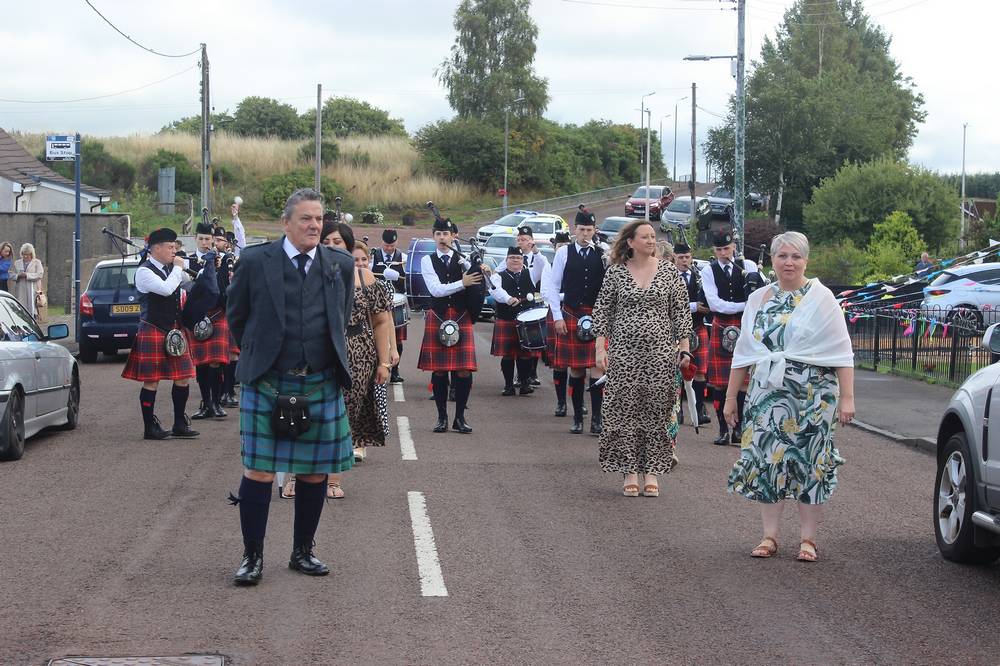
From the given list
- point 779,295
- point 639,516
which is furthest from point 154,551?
point 779,295

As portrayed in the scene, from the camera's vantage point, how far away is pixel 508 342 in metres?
15.9

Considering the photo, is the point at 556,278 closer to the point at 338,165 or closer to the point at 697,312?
the point at 697,312

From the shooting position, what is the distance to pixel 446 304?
1275cm

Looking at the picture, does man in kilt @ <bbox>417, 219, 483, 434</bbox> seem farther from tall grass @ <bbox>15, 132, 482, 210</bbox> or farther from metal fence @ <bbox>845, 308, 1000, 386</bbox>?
tall grass @ <bbox>15, 132, 482, 210</bbox>

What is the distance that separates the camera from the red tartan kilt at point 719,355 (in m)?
12.2

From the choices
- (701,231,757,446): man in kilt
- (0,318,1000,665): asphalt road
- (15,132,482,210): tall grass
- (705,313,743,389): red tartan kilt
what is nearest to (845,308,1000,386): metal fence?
(705,313,743,389): red tartan kilt

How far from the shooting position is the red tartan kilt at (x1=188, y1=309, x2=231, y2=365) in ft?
44.0

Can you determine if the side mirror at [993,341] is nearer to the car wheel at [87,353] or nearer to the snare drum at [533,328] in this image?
the snare drum at [533,328]

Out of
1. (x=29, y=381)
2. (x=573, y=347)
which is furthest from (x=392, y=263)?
(x=29, y=381)

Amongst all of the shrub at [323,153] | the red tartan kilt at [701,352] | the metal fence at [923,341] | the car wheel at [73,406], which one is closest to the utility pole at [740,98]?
the metal fence at [923,341]

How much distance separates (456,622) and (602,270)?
7285 mm

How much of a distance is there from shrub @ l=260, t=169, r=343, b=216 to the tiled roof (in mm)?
18921

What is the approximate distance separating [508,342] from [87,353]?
8.60 meters

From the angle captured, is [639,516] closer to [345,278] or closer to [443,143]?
[345,278]
